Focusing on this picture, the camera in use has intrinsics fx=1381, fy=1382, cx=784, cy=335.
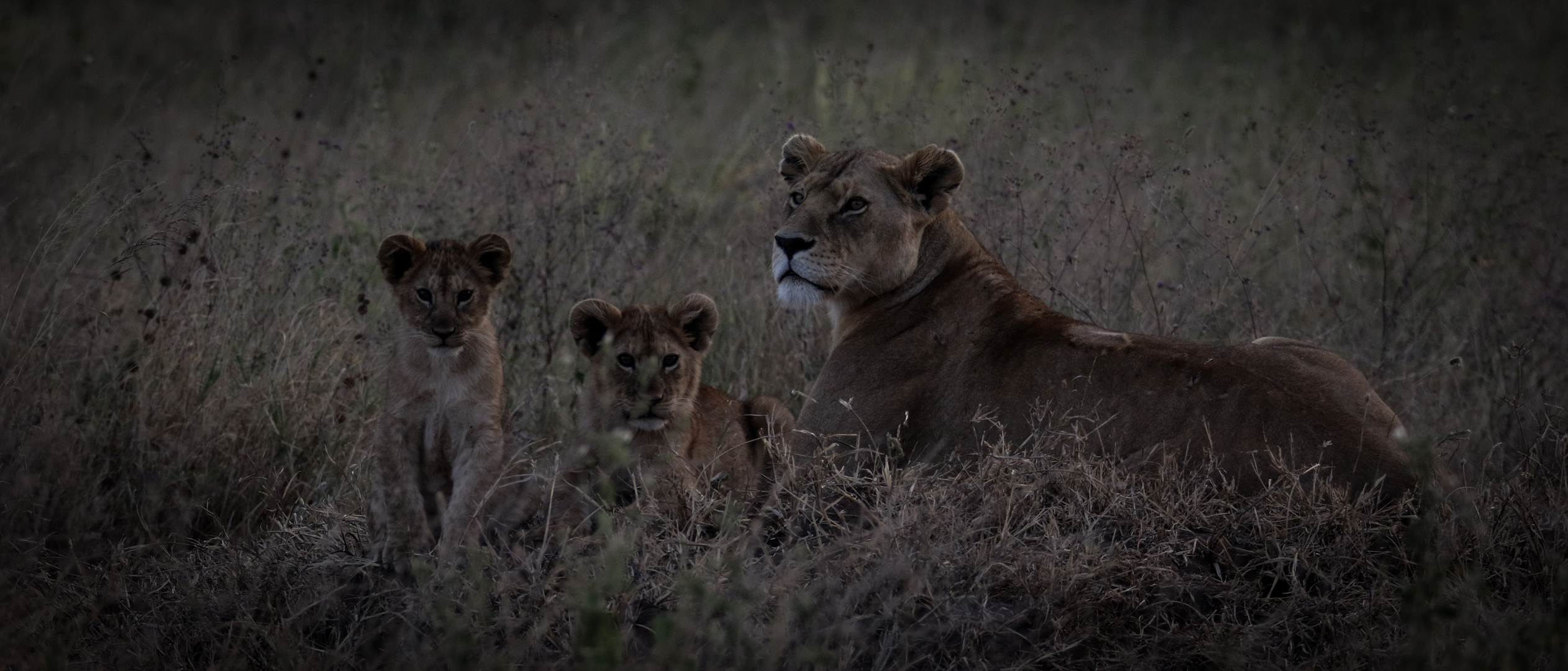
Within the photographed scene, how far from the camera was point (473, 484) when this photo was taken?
4.61m

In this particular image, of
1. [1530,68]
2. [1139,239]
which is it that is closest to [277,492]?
[1139,239]

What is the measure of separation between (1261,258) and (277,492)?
5808mm

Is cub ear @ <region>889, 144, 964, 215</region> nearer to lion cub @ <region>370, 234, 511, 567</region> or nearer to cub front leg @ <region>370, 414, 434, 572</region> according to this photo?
lion cub @ <region>370, 234, 511, 567</region>

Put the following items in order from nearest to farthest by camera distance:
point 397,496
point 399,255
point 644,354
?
1. point 397,496
2. point 399,255
3. point 644,354

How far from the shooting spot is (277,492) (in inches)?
227

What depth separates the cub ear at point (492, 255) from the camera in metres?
4.83

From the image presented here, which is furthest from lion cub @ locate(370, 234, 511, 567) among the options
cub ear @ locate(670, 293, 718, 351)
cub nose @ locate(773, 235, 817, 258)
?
cub nose @ locate(773, 235, 817, 258)

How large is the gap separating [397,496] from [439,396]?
0.37 metres

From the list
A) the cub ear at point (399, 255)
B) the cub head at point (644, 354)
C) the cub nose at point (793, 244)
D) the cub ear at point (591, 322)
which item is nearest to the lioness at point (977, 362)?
the cub nose at point (793, 244)

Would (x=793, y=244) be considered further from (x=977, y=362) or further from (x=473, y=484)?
(x=473, y=484)

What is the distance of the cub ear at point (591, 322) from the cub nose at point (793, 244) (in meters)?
0.68

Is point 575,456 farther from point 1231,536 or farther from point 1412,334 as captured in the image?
point 1412,334

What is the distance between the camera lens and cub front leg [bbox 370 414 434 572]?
4.45m

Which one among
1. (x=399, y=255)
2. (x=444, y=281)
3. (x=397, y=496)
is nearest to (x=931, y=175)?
(x=444, y=281)
